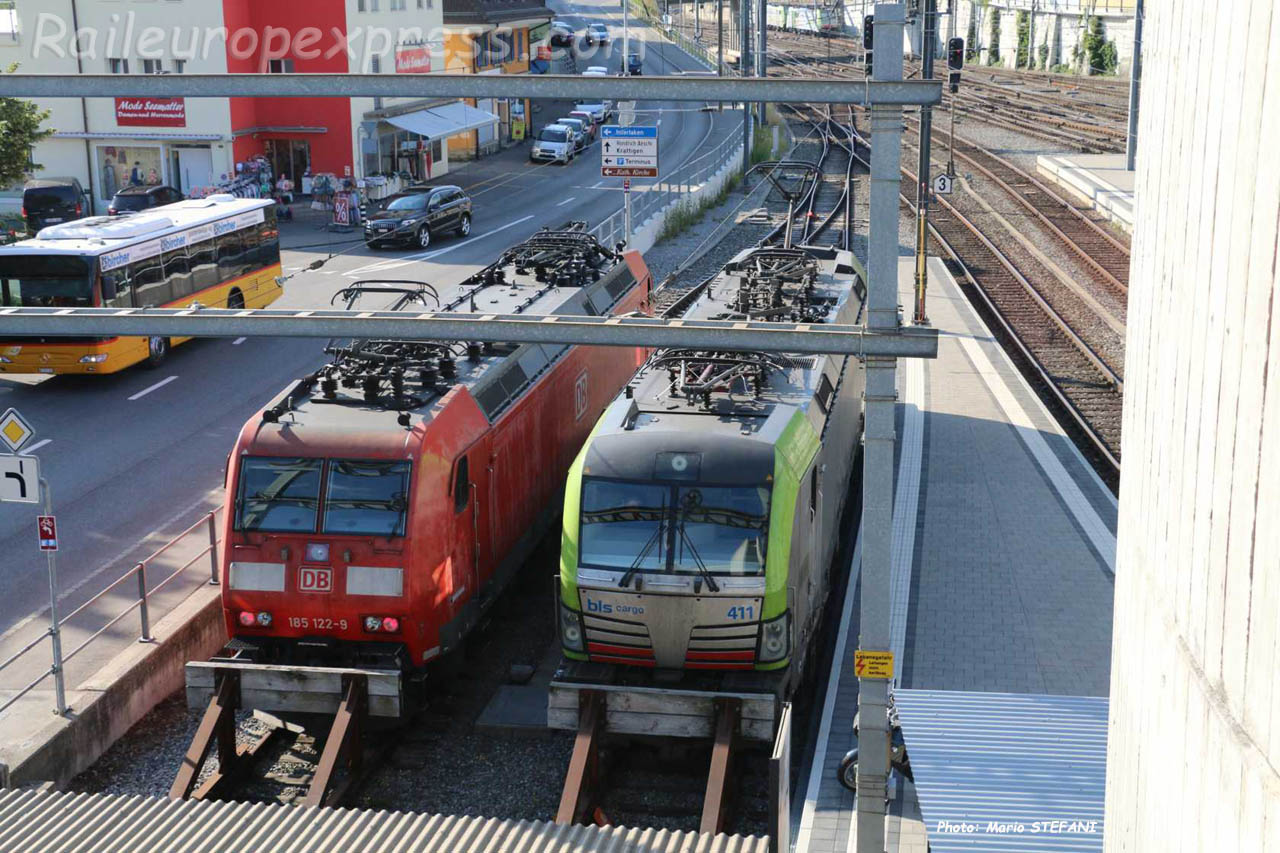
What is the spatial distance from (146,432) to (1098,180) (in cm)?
3051

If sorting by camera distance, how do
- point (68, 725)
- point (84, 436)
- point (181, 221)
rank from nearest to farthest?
point (68, 725)
point (84, 436)
point (181, 221)

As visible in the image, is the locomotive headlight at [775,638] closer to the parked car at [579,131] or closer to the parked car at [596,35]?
the parked car at [579,131]

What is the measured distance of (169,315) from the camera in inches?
313

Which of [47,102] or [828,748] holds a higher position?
[47,102]

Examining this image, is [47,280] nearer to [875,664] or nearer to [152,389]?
[152,389]

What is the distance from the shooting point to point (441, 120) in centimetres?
5050

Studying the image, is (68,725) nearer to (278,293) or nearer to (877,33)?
(877,33)

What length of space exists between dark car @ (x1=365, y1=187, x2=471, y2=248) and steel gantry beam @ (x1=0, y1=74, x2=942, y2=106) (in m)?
29.4

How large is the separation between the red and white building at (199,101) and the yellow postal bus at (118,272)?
708 inches

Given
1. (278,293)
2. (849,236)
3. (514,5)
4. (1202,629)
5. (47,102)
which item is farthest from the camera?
(514,5)

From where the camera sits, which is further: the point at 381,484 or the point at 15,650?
the point at 15,650

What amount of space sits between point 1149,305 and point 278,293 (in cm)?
2585

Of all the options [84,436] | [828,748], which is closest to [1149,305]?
[828,748]

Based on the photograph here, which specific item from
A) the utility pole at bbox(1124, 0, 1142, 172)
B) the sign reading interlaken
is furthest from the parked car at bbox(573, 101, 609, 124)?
the utility pole at bbox(1124, 0, 1142, 172)
